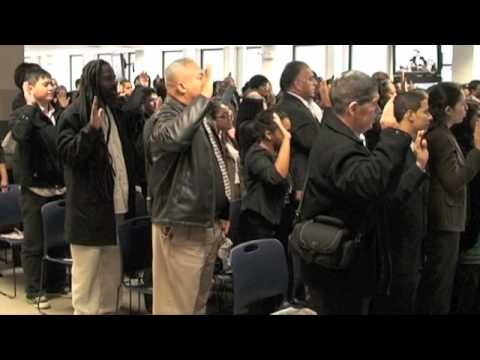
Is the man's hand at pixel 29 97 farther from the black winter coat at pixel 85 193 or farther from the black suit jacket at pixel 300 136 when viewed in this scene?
the black suit jacket at pixel 300 136

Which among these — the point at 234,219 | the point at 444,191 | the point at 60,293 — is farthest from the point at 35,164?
the point at 444,191

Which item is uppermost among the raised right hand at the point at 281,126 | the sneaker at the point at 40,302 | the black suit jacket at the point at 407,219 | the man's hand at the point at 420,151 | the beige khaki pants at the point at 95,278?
the raised right hand at the point at 281,126

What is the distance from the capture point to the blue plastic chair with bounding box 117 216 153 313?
3.52m

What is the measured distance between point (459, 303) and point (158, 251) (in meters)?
1.79

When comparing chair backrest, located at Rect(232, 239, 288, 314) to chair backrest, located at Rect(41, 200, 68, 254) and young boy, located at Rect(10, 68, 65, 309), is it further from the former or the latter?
young boy, located at Rect(10, 68, 65, 309)

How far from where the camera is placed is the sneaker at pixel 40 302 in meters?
4.30

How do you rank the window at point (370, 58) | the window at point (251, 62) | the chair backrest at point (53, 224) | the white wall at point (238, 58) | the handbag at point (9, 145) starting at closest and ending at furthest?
the chair backrest at point (53, 224), the handbag at point (9, 145), the white wall at point (238, 58), the window at point (370, 58), the window at point (251, 62)

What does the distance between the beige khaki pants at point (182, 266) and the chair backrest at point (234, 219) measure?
2.13 feet

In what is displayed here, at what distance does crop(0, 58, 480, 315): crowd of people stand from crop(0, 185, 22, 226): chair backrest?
Result: 0.62 meters

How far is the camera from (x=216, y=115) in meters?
4.07

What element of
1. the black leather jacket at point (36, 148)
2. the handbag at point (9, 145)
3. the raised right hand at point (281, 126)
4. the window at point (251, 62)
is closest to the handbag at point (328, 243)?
the raised right hand at point (281, 126)

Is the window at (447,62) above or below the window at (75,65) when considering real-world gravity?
below

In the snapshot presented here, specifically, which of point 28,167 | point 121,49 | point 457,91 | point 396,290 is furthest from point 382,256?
point 121,49

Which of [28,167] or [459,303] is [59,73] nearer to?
[28,167]
